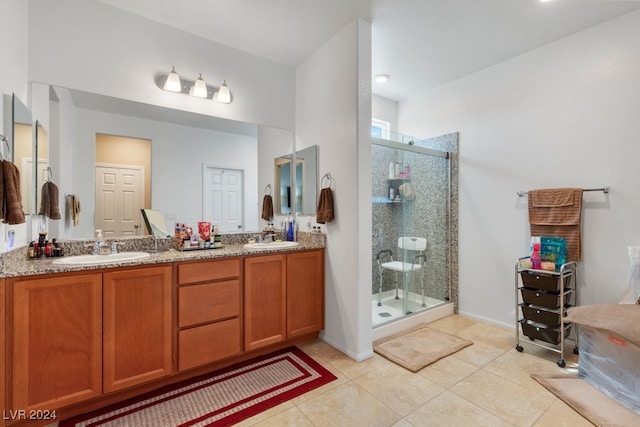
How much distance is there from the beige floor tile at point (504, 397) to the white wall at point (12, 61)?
2.90m

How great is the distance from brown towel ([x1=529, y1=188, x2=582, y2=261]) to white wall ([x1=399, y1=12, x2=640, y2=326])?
102 millimetres

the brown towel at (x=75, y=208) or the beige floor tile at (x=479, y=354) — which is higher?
the brown towel at (x=75, y=208)

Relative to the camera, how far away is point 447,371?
218cm

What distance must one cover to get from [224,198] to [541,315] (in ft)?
9.64

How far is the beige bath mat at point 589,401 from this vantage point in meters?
1.62

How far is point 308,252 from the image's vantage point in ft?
8.59

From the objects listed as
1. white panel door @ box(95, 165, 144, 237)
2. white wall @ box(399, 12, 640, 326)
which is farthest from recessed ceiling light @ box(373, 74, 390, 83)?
white panel door @ box(95, 165, 144, 237)

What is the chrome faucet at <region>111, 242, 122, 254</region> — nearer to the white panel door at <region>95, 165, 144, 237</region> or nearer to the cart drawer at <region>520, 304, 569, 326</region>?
the white panel door at <region>95, 165, 144, 237</region>

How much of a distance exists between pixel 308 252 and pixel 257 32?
1.96m

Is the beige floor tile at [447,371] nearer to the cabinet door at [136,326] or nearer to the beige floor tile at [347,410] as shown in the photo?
the beige floor tile at [347,410]

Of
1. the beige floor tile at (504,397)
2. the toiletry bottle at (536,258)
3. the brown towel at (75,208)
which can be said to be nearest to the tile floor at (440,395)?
the beige floor tile at (504,397)

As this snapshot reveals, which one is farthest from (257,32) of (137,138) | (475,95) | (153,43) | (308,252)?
(475,95)

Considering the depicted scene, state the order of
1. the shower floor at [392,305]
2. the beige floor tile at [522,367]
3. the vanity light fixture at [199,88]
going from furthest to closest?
the shower floor at [392,305] → the vanity light fixture at [199,88] → the beige floor tile at [522,367]

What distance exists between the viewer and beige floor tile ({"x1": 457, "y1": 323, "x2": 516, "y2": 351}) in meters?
2.62
